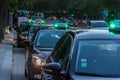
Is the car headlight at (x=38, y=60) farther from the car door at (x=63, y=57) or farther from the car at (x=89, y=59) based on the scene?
the car at (x=89, y=59)

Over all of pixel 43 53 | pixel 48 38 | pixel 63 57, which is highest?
pixel 63 57

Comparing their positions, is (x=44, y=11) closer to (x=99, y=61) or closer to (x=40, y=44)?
(x=40, y=44)

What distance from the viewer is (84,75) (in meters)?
6.08

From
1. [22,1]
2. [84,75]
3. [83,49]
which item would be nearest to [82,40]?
[83,49]

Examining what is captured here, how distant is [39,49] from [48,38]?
1.02 m

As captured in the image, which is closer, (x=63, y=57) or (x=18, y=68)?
(x=63, y=57)

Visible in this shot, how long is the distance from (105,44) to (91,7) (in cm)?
7420

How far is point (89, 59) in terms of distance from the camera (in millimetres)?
6465

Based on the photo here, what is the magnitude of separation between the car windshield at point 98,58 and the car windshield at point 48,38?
6162 mm

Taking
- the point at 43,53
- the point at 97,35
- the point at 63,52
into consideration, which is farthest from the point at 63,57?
the point at 43,53

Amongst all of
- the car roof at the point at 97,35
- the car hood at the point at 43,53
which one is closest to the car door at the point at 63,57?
the car roof at the point at 97,35

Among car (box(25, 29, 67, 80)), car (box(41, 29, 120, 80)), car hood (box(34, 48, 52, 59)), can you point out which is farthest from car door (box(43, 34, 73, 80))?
car (box(25, 29, 67, 80))

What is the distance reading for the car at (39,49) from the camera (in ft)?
38.1

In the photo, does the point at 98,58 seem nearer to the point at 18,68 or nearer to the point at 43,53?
the point at 43,53
